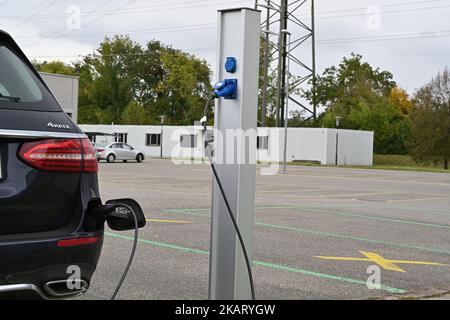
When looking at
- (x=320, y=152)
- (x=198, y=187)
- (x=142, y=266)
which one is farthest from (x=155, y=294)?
(x=320, y=152)

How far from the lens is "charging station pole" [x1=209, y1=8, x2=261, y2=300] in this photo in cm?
413

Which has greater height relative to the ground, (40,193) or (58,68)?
(58,68)

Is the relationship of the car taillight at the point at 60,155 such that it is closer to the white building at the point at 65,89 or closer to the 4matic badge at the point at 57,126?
the 4matic badge at the point at 57,126

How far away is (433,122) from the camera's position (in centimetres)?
5762

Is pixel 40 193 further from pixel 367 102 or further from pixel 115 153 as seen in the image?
pixel 367 102

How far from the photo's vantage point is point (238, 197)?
4.11 metres

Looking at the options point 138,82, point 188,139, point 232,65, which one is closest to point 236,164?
point 232,65

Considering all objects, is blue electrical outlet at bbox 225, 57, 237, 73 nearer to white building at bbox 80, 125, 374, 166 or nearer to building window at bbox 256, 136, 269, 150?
white building at bbox 80, 125, 374, 166

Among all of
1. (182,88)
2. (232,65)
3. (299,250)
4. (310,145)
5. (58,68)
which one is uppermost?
(58,68)

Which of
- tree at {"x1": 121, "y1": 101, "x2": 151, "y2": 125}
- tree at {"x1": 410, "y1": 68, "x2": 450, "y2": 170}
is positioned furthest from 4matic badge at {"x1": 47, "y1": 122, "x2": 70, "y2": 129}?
tree at {"x1": 121, "y1": 101, "x2": 151, "y2": 125}

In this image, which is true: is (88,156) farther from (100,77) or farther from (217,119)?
(100,77)

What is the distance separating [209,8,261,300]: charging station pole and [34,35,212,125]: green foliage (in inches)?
3000

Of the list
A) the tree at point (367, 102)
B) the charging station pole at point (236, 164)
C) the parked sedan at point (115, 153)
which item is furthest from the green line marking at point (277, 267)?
the tree at point (367, 102)

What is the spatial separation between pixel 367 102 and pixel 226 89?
76009mm
